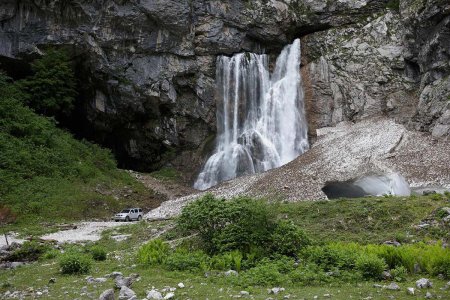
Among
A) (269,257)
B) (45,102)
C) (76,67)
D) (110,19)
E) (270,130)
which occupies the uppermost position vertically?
(110,19)

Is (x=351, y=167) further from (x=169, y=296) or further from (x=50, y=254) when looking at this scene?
(x=169, y=296)

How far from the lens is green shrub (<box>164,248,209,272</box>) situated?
13641 mm

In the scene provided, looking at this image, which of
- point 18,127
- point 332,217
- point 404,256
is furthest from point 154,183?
point 404,256

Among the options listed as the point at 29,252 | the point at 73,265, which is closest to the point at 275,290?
the point at 73,265

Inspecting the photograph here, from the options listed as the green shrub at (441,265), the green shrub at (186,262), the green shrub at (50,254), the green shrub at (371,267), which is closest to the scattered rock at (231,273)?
the green shrub at (186,262)

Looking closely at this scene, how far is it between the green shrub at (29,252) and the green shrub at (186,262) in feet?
22.7

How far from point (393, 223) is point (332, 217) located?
2541mm

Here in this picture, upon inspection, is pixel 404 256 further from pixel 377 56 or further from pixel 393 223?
pixel 377 56

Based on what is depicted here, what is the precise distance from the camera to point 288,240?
14906mm

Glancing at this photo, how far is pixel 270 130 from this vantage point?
4403 centimetres

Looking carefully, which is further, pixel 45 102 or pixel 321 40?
pixel 321 40

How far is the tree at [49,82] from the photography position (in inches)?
1628

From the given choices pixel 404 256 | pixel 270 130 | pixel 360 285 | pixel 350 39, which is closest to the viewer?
pixel 360 285

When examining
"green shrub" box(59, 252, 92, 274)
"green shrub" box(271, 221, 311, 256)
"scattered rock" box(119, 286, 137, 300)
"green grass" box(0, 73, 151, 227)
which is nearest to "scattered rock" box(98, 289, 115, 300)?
"scattered rock" box(119, 286, 137, 300)
